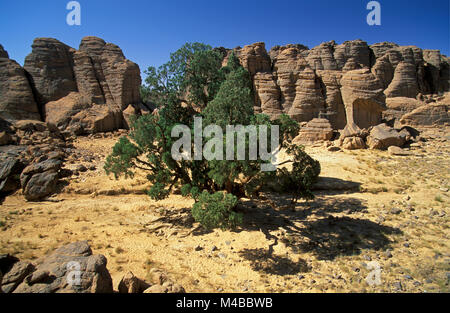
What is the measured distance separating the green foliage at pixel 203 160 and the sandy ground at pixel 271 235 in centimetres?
176

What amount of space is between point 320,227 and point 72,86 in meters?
36.2

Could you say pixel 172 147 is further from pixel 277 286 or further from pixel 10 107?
pixel 10 107

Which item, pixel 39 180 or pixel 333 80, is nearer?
pixel 39 180

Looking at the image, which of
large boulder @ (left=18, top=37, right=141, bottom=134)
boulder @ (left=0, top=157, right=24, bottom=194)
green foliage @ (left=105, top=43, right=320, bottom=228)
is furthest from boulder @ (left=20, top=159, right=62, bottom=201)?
large boulder @ (left=18, top=37, right=141, bottom=134)

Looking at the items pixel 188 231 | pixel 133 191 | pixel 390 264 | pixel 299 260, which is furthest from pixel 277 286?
pixel 133 191

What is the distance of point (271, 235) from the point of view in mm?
12273

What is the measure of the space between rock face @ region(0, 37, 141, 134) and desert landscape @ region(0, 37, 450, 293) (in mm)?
144

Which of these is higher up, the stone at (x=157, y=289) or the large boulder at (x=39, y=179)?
the large boulder at (x=39, y=179)

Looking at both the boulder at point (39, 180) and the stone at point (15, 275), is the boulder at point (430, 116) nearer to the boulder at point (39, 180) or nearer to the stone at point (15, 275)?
the stone at point (15, 275)

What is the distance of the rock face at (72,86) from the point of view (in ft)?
101

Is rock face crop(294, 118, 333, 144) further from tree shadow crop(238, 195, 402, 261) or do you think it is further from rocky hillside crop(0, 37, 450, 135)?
tree shadow crop(238, 195, 402, 261)

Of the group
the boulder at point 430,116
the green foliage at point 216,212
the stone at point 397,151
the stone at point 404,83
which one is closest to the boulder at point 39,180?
the green foliage at point 216,212

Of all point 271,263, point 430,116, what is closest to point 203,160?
point 271,263

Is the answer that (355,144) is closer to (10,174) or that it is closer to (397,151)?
(397,151)
